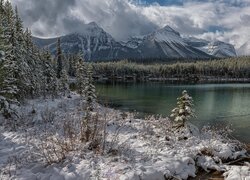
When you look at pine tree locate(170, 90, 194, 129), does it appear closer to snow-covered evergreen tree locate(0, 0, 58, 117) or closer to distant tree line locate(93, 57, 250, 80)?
snow-covered evergreen tree locate(0, 0, 58, 117)

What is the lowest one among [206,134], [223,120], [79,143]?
[223,120]

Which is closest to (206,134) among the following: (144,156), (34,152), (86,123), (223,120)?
(144,156)

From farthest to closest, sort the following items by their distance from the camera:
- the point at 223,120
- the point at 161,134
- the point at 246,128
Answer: the point at 223,120, the point at 246,128, the point at 161,134

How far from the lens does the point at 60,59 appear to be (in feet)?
223

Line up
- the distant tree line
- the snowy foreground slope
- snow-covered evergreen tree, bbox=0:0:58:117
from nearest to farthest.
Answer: the snowy foreground slope → snow-covered evergreen tree, bbox=0:0:58:117 → the distant tree line

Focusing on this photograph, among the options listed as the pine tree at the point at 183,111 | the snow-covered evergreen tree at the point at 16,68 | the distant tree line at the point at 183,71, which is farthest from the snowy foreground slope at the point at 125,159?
the distant tree line at the point at 183,71

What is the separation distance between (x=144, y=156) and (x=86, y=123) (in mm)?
2459

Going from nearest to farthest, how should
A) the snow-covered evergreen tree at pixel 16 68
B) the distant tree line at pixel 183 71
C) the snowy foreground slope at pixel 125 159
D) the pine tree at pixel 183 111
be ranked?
the snowy foreground slope at pixel 125 159 → the pine tree at pixel 183 111 → the snow-covered evergreen tree at pixel 16 68 → the distant tree line at pixel 183 71

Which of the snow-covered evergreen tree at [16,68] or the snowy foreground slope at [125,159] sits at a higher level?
the snow-covered evergreen tree at [16,68]

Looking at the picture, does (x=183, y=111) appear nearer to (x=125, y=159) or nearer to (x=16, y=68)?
(x=125, y=159)

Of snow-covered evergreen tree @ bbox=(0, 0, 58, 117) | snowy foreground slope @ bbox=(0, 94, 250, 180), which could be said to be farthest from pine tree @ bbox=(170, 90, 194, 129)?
snow-covered evergreen tree @ bbox=(0, 0, 58, 117)

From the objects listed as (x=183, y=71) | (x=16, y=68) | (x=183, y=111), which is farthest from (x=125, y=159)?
(x=183, y=71)

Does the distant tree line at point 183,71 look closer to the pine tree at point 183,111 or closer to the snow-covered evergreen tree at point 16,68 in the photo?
the snow-covered evergreen tree at point 16,68

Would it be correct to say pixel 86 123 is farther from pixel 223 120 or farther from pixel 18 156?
pixel 223 120
